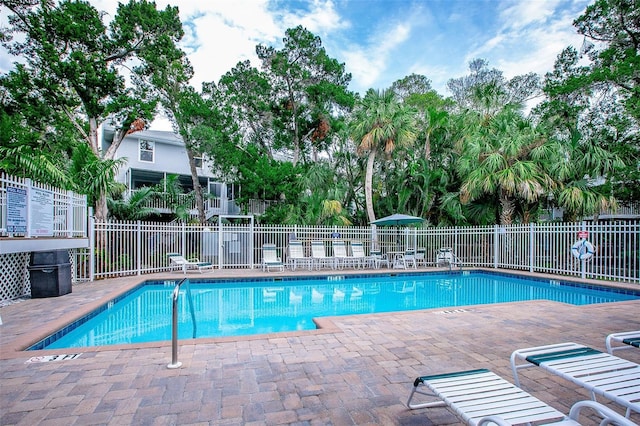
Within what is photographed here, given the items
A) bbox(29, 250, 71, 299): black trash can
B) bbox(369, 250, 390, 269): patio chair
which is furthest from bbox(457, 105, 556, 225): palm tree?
bbox(29, 250, 71, 299): black trash can

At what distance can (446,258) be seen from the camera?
13547 mm

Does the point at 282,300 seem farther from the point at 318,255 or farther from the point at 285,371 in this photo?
the point at 285,371

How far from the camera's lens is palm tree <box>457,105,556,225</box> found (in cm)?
1222

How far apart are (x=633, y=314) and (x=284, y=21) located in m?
17.0

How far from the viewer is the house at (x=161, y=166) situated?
19.3 meters

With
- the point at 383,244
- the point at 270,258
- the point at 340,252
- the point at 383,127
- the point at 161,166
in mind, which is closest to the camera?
the point at 270,258

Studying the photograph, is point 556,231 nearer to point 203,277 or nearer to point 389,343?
point 389,343

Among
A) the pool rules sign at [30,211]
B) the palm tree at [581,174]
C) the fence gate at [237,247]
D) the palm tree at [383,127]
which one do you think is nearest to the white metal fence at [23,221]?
the pool rules sign at [30,211]

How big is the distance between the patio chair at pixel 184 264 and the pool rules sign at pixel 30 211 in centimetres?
395

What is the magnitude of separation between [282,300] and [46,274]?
16.4 ft

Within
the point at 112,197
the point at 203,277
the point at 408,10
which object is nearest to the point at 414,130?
the point at 408,10

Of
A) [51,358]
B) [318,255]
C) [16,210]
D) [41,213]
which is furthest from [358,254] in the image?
[51,358]

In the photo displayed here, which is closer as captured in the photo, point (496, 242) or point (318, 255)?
point (318, 255)

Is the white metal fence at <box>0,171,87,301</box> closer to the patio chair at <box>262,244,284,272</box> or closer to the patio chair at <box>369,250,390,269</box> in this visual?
the patio chair at <box>262,244,284,272</box>
